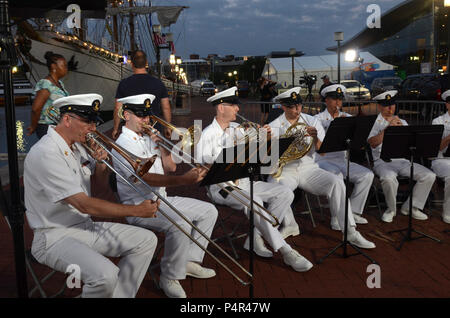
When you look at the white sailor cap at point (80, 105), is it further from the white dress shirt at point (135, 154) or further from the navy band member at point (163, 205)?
the white dress shirt at point (135, 154)

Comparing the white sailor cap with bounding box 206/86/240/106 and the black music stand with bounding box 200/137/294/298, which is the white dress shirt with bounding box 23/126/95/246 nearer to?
the black music stand with bounding box 200/137/294/298

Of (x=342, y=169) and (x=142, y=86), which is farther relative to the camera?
(x=142, y=86)

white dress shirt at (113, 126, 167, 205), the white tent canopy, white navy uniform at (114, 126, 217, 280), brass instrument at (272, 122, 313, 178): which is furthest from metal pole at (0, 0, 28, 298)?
the white tent canopy

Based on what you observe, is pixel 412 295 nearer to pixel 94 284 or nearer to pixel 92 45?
pixel 94 284

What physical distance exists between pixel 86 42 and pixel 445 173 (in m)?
23.9

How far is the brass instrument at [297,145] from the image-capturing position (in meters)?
4.90

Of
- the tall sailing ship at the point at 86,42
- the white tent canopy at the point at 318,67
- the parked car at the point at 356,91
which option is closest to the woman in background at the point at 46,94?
the tall sailing ship at the point at 86,42

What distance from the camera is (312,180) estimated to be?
505cm

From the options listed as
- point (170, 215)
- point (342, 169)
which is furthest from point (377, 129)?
point (170, 215)

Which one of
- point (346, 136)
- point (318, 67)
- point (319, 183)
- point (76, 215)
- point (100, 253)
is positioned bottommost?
point (100, 253)

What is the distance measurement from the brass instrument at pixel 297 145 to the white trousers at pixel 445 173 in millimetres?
1945

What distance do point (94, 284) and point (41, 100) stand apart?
3.61 metres

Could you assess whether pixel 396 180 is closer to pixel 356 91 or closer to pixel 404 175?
pixel 404 175
